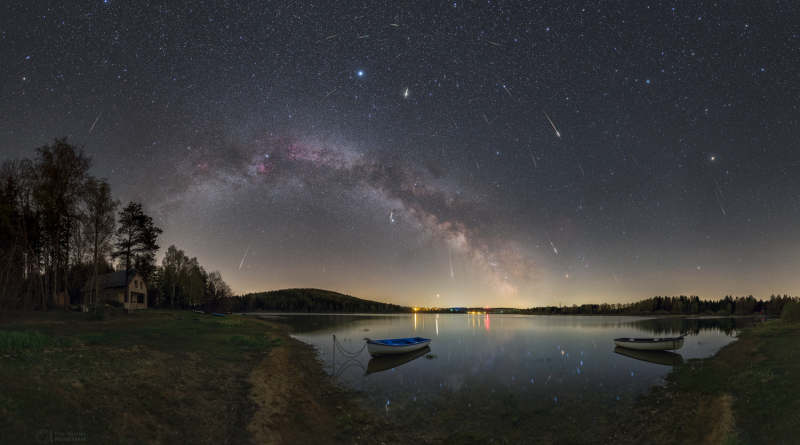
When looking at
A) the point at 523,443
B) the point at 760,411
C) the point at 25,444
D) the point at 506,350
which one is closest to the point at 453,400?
the point at 523,443

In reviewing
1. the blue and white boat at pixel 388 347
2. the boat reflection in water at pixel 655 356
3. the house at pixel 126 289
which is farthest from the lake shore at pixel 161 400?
the house at pixel 126 289

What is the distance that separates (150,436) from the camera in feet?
34.7

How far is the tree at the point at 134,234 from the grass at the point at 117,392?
49.7 meters

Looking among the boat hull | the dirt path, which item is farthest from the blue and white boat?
the boat hull

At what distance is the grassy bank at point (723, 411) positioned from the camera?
12156mm

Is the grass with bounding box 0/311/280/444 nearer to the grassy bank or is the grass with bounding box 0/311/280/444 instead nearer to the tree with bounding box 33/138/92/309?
the grassy bank

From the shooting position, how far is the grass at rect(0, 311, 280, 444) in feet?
33.1

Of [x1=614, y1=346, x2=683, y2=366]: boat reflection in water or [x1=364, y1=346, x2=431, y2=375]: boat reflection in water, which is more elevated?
[x1=364, y1=346, x2=431, y2=375]: boat reflection in water

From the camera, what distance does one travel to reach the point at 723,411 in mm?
14797

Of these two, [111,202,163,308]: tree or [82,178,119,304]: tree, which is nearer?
[82,178,119,304]: tree

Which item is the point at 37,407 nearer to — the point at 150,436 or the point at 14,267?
the point at 150,436

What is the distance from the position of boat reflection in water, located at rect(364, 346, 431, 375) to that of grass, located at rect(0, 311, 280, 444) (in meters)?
10.7

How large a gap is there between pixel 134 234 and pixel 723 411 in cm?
7982

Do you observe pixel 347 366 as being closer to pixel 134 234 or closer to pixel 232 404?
pixel 232 404
